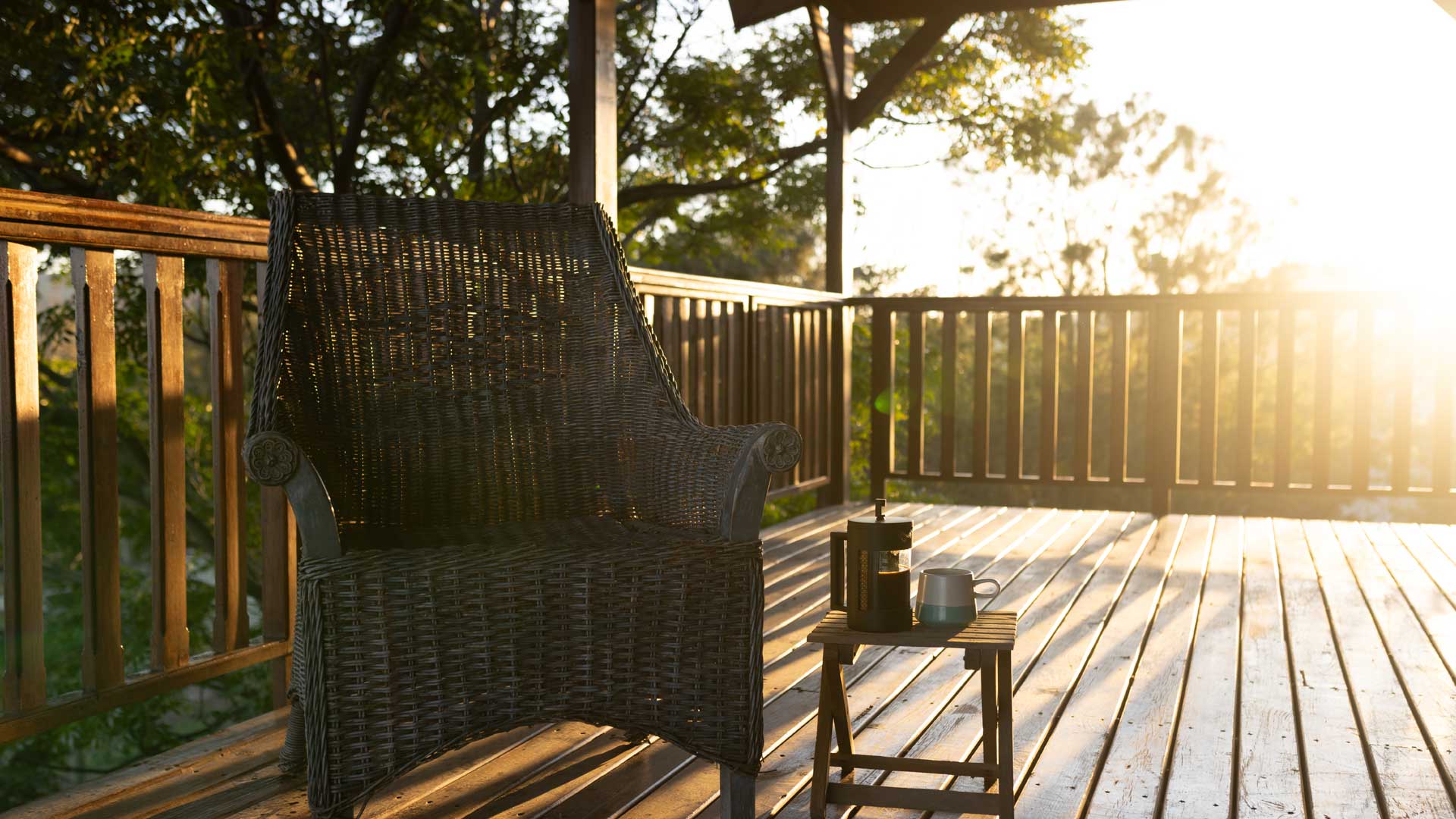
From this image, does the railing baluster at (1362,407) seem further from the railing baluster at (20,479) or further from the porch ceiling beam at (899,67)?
the railing baluster at (20,479)

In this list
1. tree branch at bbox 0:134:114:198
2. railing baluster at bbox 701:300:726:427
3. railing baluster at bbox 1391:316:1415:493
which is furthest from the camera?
tree branch at bbox 0:134:114:198

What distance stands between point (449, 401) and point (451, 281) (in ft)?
0.69

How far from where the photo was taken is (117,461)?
1901 millimetres

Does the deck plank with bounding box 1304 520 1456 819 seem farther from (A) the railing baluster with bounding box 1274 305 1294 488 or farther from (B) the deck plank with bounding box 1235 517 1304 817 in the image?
(A) the railing baluster with bounding box 1274 305 1294 488

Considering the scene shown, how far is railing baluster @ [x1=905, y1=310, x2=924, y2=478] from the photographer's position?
197 inches

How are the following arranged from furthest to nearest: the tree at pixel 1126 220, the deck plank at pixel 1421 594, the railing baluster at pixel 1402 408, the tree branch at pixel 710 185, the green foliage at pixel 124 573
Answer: the tree at pixel 1126 220, the tree branch at pixel 710 185, the green foliage at pixel 124 573, the railing baluster at pixel 1402 408, the deck plank at pixel 1421 594

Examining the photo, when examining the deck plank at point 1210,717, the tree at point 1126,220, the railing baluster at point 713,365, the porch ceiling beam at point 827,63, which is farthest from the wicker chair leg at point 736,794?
the tree at point 1126,220

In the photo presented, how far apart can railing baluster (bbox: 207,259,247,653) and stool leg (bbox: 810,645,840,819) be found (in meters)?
1.09

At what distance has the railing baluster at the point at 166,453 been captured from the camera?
2.00m

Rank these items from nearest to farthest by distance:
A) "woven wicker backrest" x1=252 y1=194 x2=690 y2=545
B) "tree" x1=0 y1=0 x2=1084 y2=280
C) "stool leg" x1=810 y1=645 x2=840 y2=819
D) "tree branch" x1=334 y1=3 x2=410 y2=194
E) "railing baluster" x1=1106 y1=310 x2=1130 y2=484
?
"stool leg" x1=810 y1=645 x2=840 y2=819
"woven wicker backrest" x1=252 y1=194 x2=690 y2=545
"railing baluster" x1=1106 y1=310 x2=1130 y2=484
"tree" x1=0 y1=0 x2=1084 y2=280
"tree branch" x1=334 y1=3 x2=410 y2=194

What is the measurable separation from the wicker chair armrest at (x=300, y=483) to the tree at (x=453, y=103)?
483 cm

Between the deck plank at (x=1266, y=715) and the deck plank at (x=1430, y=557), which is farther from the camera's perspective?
the deck plank at (x=1430, y=557)

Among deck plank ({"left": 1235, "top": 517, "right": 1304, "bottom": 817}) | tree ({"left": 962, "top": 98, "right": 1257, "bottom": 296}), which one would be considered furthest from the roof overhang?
tree ({"left": 962, "top": 98, "right": 1257, "bottom": 296})

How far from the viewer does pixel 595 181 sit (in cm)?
310
